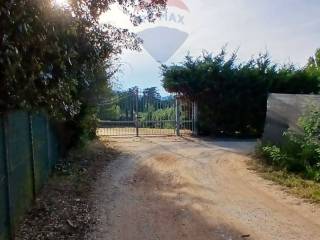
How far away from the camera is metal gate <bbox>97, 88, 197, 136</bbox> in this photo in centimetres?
1662

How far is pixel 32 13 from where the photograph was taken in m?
3.54

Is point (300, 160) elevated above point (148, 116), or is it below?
below

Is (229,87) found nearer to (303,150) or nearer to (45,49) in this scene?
(303,150)

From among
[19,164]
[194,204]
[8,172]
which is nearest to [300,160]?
[194,204]

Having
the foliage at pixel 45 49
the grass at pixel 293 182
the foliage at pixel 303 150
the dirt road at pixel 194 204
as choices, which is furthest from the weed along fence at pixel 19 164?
the foliage at pixel 303 150

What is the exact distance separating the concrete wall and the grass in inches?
44.5

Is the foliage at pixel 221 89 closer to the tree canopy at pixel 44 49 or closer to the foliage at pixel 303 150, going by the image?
the foliage at pixel 303 150

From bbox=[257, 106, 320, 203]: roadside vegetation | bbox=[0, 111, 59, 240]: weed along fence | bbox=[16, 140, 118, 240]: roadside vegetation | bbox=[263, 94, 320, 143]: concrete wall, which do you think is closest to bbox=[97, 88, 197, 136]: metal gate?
bbox=[263, 94, 320, 143]: concrete wall

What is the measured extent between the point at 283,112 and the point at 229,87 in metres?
5.89

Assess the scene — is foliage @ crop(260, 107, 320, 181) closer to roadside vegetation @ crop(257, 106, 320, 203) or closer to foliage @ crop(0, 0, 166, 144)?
roadside vegetation @ crop(257, 106, 320, 203)

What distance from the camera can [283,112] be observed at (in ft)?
35.5

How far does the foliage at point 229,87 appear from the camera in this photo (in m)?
16.5

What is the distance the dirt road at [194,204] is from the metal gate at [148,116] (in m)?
5.59

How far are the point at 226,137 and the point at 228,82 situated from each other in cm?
228
